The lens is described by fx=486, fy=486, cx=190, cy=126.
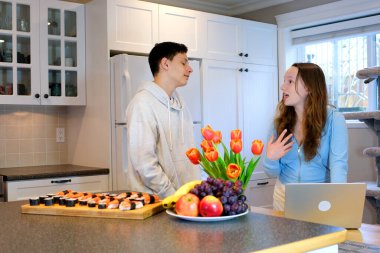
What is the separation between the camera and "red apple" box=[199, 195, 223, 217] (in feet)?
4.73

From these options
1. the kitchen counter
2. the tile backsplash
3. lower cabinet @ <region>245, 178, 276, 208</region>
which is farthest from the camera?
lower cabinet @ <region>245, 178, 276, 208</region>

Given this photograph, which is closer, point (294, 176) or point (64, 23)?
point (294, 176)

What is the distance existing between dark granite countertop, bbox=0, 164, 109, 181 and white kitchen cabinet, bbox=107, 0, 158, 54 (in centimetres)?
92

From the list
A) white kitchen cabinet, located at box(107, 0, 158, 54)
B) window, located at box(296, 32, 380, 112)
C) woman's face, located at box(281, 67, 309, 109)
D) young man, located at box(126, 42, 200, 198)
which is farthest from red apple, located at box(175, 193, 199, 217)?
window, located at box(296, 32, 380, 112)

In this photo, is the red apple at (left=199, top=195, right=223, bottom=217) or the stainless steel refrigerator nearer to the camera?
Result: the red apple at (left=199, top=195, right=223, bottom=217)

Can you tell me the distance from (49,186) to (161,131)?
1.41 metres

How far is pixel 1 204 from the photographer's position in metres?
1.93

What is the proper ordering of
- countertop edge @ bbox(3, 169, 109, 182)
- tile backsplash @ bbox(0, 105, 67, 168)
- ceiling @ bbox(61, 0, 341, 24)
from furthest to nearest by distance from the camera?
ceiling @ bbox(61, 0, 341, 24)
tile backsplash @ bbox(0, 105, 67, 168)
countertop edge @ bbox(3, 169, 109, 182)

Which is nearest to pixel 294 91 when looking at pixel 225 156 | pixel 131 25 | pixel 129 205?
pixel 225 156

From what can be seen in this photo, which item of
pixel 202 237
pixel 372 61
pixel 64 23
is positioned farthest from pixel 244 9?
pixel 202 237

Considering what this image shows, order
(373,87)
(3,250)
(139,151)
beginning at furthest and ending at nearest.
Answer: (373,87), (139,151), (3,250)

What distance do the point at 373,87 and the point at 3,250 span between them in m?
3.61

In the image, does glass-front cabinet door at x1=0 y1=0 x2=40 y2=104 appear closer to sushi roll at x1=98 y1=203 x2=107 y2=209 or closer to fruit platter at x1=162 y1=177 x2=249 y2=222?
sushi roll at x1=98 y1=203 x2=107 y2=209

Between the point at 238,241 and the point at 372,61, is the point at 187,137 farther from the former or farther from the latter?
the point at 372,61
